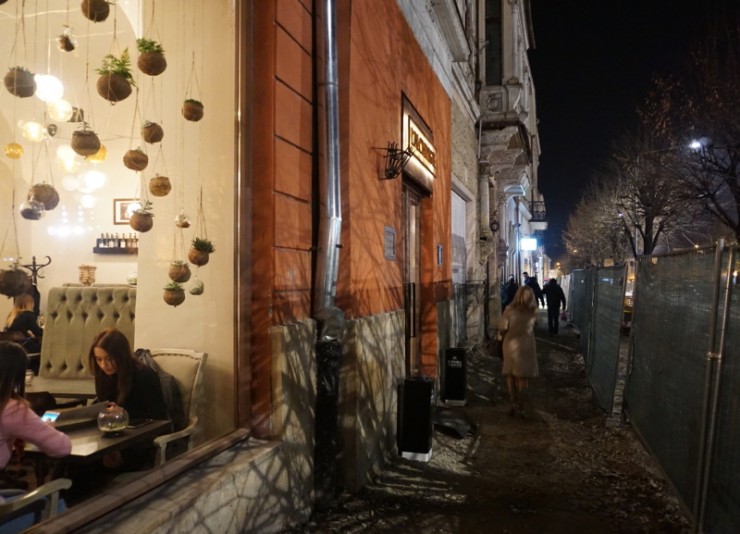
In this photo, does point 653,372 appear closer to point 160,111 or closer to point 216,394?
point 216,394

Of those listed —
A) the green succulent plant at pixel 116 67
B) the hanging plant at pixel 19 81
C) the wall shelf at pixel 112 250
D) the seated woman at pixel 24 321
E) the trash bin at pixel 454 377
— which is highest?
the green succulent plant at pixel 116 67

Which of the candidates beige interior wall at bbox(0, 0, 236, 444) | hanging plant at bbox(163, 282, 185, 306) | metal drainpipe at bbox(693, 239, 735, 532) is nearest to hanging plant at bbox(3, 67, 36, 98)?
beige interior wall at bbox(0, 0, 236, 444)

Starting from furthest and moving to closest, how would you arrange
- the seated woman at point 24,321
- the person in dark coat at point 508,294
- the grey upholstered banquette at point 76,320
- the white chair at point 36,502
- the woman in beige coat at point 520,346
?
1. the person in dark coat at point 508,294
2. the woman in beige coat at point 520,346
3. the grey upholstered banquette at point 76,320
4. the seated woman at point 24,321
5. the white chair at point 36,502

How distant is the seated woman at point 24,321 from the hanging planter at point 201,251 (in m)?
1.09

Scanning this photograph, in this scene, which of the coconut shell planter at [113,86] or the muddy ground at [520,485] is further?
the muddy ground at [520,485]

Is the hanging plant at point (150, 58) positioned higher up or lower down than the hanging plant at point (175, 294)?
higher up

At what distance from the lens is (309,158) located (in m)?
4.26

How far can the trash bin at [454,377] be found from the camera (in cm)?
766

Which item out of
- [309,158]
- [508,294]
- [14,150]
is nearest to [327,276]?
[309,158]

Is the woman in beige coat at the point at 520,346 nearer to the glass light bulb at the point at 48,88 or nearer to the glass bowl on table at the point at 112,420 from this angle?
the glass bowl on table at the point at 112,420

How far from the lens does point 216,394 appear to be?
3803mm

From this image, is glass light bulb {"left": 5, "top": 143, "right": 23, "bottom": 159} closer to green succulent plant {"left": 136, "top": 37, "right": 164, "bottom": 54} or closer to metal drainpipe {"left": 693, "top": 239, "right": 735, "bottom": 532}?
green succulent plant {"left": 136, "top": 37, "right": 164, "bottom": 54}

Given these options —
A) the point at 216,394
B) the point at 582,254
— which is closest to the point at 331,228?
the point at 216,394

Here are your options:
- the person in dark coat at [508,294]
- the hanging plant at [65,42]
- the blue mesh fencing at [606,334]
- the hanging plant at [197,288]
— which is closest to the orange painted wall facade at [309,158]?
the hanging plant at [197,288]
